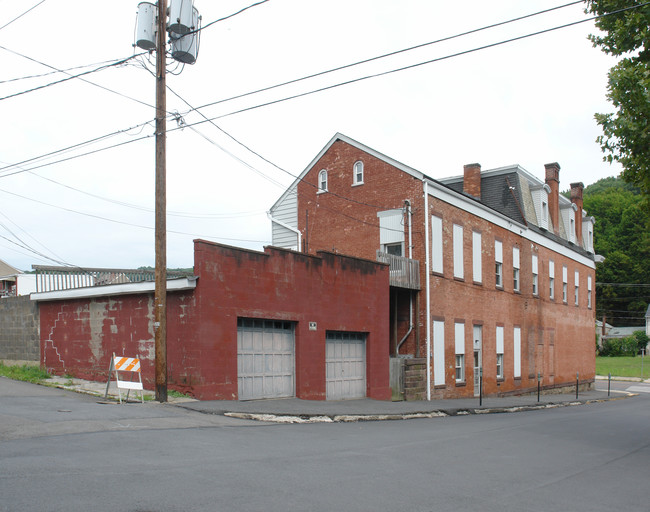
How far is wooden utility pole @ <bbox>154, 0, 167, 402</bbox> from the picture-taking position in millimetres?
15422

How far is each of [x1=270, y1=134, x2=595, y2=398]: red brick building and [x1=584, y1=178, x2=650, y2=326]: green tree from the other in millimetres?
61350

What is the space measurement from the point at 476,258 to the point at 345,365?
1018 centimetres

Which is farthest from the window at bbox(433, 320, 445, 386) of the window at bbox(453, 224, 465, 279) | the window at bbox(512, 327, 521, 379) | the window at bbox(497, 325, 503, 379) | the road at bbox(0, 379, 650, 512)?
the road at bbox(0, 379, 650, 512)

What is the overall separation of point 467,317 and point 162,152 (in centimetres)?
1677

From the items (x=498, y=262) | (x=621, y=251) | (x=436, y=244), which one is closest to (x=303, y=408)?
(x=436, y=244)

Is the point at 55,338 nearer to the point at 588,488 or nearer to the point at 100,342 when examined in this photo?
the point at 100,342

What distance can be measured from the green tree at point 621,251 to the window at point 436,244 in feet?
242

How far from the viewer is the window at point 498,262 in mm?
31195

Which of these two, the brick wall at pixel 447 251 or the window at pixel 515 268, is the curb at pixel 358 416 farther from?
the window at pixel 515 268

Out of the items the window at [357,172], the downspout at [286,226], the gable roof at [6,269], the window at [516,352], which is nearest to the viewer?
the window at [357,172]

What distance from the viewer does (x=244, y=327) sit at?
1819cm

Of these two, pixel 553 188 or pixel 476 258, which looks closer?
pixel 476 258

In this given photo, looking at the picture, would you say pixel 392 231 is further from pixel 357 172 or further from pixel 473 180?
pixel 473 180

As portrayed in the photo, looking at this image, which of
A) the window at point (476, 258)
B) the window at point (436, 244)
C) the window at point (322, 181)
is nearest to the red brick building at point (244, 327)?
the window at point (436, 244)
